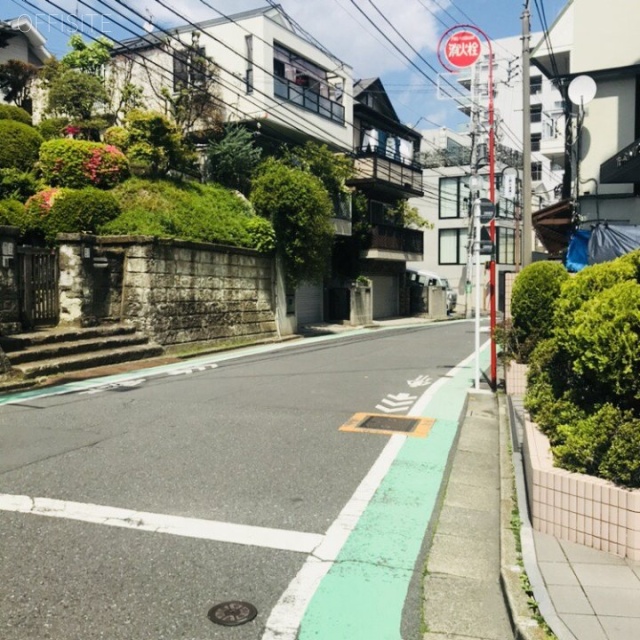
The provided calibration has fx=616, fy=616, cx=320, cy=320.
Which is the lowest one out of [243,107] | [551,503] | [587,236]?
[551,503]

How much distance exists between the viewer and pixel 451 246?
151 ft

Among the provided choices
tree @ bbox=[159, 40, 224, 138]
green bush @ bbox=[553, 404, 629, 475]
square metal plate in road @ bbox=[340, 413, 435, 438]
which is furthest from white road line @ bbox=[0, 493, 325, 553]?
tree @ bbox=[159, 40, 224, 138]

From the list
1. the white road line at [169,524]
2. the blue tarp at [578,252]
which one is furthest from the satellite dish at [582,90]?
the white road line at [169,524]

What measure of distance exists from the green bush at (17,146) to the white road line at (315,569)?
15.6 m

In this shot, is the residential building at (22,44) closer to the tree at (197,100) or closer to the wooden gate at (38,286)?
the tree at (197,100)

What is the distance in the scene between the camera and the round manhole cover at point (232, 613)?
3283 millimetres

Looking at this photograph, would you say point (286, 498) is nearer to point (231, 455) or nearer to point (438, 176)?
point (231, 455)

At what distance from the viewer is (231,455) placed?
6.37m

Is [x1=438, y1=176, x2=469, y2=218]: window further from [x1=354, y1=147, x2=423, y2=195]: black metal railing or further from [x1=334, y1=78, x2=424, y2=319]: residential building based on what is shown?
[x1=354, y1=147, x2=423, y2=195]: black metal railing

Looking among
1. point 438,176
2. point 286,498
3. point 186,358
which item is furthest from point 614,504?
point 438,176

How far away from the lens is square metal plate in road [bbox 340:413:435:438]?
756cm

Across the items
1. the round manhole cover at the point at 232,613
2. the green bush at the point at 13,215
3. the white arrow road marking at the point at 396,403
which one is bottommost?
the round manhole cover at the point at 232,613

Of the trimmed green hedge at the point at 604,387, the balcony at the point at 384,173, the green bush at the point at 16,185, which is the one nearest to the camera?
the trimmed green hedge at the point at 604,387

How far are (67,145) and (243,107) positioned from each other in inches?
348
